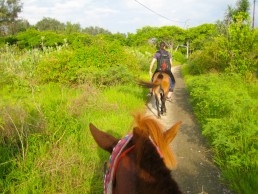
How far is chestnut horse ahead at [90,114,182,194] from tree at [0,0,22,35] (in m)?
55.0

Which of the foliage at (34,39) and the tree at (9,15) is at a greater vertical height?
the tree at (9,15)

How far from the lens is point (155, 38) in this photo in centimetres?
4266

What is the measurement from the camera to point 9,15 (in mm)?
50719

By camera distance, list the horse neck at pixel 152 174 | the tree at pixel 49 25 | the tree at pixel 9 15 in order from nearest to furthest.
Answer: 1. the horse neck at pixel 152 174
2. the tree at pixel 9 15
3. the tree at pixel 49 25

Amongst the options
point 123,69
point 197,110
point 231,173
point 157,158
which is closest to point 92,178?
point 231,173

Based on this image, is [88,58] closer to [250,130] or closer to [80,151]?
[80,151]

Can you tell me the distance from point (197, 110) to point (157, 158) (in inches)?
252

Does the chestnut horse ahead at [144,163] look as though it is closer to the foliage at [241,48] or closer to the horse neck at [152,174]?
the horse neck at [152,174]

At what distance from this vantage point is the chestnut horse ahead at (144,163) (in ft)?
3.50

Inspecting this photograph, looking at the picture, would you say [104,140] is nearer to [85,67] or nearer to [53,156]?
[53,156]

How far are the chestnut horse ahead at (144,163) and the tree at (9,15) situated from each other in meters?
55.0

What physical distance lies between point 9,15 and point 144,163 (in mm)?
57566

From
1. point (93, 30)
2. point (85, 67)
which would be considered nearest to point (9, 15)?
point (93, 30)

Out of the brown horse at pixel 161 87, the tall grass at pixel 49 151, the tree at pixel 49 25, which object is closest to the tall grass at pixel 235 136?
the brown horse at pixel 161 87
